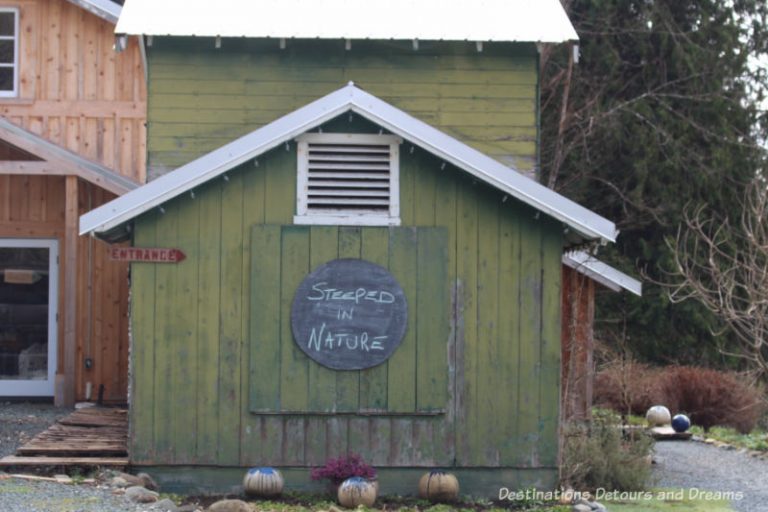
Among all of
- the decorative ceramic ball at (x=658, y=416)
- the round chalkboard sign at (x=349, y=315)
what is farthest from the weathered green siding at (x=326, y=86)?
the decorative ceramic ball at (x=658, y=416)

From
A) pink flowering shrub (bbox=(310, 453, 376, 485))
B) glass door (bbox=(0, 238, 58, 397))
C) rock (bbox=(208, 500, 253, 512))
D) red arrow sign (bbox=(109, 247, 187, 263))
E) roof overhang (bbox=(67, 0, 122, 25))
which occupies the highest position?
roof overhang (bbox=(67, 0, 122, 25))

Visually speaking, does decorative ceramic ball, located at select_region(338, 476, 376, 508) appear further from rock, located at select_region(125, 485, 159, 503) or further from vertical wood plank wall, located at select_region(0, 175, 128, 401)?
vertical wood plank wall, located at select_region(0, 175, 128, 401)

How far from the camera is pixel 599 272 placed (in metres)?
16.4

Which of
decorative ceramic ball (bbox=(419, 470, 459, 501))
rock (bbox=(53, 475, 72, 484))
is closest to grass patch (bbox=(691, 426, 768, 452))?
decorative ceramic ball (bbox=(419, 470, 459, 501))

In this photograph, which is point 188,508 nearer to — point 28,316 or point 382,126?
point 382,126

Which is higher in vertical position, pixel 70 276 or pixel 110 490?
pixel 70 276

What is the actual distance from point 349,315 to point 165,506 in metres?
2.63

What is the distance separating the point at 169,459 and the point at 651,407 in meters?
10.1

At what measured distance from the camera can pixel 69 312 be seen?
1711 centimetres

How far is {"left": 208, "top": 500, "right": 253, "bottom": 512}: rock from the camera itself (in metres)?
10.7

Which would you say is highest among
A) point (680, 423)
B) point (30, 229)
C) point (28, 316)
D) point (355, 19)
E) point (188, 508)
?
point (355, 19)

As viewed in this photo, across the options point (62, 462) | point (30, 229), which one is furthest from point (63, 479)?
point (30, 229)

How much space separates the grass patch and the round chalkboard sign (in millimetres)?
7155

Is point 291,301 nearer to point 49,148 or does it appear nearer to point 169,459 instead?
point 169,459
